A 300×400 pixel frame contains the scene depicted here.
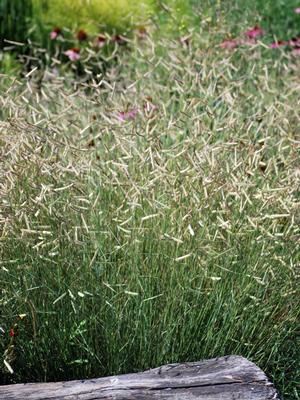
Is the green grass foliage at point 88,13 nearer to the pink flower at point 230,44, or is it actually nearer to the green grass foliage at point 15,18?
the green grass foliage at point 15,18

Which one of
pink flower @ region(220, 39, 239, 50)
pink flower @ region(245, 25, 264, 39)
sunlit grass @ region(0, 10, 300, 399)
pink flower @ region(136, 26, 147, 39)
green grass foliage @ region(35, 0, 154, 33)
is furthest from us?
green grass foliage @ region(35, 0, 154, 33)

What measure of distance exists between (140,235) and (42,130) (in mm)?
530

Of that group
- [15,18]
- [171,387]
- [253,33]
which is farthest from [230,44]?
[171,387]

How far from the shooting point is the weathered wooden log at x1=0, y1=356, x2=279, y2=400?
3.04 meters

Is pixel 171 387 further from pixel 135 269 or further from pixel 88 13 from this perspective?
pixel 88 13

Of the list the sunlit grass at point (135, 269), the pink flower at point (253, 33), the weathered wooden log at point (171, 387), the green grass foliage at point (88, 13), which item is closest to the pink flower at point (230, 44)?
the pink flower at point (253, 33)

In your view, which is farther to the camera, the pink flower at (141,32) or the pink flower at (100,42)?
the pink flower at (141,32)

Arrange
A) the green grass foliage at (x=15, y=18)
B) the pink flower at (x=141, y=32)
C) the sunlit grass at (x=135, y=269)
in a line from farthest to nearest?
the green grass foliage at (x=15, y=18) < the pink flower at (x=141, y=32) < the sunlit grass at (x=135, y=269)

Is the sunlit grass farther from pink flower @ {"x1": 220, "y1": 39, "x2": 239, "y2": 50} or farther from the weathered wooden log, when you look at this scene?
pink flower @ {"x1": 220, "y1": 39, "x2": 239, "y2": 50}

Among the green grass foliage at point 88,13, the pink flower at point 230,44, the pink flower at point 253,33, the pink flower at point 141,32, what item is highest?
the pink flower at point 230,44

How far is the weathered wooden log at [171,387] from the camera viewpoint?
3.04m

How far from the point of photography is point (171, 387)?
3.07 m

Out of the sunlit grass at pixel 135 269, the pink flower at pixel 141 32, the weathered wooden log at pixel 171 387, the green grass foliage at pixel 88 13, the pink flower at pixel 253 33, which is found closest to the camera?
the weathered wooden log at pixel 171 387

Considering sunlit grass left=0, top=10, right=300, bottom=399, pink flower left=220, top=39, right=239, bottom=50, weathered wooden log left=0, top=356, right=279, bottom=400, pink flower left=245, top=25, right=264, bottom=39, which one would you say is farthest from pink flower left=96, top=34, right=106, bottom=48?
weathered wooden log left=0, top=356, right=279, bottom=400
